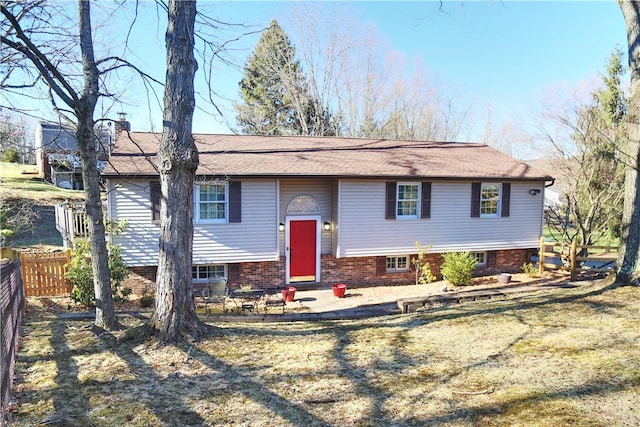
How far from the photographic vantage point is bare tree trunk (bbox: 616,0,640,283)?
325 inches

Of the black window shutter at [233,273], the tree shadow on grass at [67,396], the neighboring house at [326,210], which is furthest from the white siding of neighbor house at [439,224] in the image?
the tree shadow on grass at [67,396]

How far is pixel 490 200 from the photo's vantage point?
14.0 meters

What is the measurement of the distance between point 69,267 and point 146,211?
7.49ft

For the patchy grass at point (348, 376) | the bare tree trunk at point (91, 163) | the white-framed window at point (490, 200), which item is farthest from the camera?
the white-framed window at point (490, 200)

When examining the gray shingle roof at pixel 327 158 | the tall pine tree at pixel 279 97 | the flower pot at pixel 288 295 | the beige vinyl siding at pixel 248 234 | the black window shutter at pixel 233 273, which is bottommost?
the flower pot at pixel 288 295

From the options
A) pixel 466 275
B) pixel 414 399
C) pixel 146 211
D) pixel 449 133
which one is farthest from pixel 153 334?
pixel 449 133

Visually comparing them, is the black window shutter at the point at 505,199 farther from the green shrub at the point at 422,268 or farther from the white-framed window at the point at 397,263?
the white-framed window at the point at 397,263

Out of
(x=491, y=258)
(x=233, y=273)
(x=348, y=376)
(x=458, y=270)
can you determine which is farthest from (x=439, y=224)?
(x=348, y=376)

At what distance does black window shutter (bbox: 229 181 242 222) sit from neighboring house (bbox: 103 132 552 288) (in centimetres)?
3

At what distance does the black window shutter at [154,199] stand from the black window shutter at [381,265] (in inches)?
274

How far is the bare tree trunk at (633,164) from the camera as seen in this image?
826 centimetres

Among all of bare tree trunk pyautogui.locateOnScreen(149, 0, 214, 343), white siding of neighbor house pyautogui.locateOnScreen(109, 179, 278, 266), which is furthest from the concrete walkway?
bare tree trunk pyautogui.locateOnScreen(149, 0, 214, 343)

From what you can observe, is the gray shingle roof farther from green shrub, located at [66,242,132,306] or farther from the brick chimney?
green shrub, located at [66,242,132,306]

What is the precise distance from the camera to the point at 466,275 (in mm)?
12461
